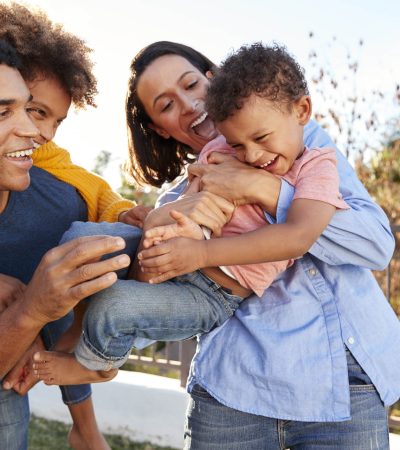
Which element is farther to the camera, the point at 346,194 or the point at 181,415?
the point at 181,415

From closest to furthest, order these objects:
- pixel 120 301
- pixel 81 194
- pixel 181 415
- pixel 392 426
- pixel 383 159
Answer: pixel 120 301
pixel 81 194
pixel 392 426
pixel 181 415
pixel 383 159

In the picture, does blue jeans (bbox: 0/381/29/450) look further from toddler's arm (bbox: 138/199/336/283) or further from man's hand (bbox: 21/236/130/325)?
toddler's arm (bbox: 138/199/336/283)

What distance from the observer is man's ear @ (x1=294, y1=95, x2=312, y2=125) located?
2.23m

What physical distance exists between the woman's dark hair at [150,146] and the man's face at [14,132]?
0.58m

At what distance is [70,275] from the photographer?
6.67 feet

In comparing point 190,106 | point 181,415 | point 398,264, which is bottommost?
point 181,415

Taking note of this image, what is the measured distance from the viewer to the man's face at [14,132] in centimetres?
229

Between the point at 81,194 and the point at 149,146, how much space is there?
0.43 metres

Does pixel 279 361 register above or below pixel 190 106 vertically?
below

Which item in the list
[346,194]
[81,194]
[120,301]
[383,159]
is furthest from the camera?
[383,159]

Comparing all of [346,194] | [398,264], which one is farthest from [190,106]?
[398,264]

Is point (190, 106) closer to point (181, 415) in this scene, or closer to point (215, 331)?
point (215, 331)

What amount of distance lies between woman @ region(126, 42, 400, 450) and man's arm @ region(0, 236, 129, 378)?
0.26m

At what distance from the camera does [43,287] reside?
2.07 meters
